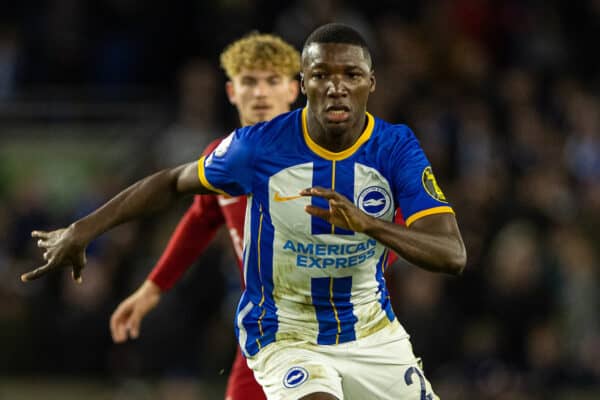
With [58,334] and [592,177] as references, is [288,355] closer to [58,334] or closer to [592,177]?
[58,334]

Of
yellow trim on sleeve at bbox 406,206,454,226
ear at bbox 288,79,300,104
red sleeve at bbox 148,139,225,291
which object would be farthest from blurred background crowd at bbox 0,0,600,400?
yellow trim on sleeve at bbox 406,206,454,226

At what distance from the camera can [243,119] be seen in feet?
21.6

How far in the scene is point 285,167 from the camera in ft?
16.7

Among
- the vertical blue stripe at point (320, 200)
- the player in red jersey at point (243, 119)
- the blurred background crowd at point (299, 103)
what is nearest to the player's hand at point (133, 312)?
the player in red jersey at point (243, 119)

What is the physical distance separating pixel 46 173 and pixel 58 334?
97.1 inches

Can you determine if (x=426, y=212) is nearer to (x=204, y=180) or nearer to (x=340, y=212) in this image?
(x=340, y=212)

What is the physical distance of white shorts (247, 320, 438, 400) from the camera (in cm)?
499

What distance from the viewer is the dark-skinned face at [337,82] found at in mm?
4922

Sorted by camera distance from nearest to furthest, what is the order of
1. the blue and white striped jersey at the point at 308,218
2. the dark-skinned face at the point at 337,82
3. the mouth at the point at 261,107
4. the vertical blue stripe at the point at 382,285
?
the dark-skinned face at the point at 337,82, the blue and white striped jersey at the point at 308,218, the vertical blue stripe at the point at 382,285, the mouth at the point at 261,107

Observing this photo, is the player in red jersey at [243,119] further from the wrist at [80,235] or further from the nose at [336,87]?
the nose at [336,87]

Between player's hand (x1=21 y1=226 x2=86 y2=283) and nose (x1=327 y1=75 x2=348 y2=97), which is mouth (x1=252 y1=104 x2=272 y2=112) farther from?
player's hand (x1=21 y1=226 x2=86 y2=283)

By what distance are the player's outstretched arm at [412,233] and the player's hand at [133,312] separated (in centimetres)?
220

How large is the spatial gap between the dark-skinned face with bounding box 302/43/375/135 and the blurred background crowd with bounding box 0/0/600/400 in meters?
4.73

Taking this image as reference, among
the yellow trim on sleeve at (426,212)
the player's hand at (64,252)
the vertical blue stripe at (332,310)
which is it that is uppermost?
the yellow trim on sleeve at (426,212)
